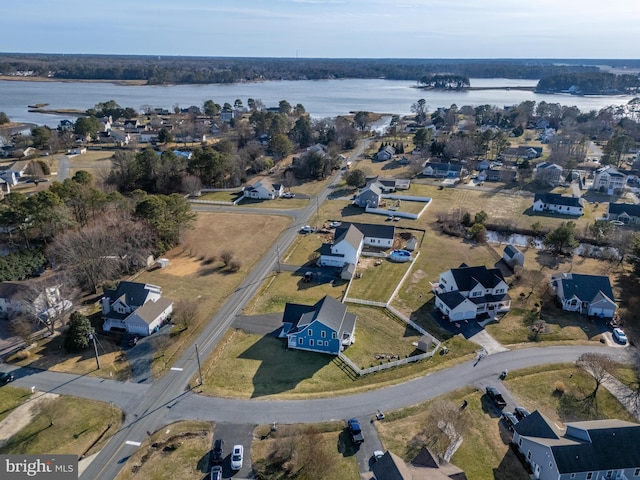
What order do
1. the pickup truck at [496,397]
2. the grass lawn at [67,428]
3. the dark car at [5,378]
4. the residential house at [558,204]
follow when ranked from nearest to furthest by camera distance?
the grass lawn at [67,428] < the pickup truck at [496,397] < the dark car at [5,378] < the residential house at [558,204]

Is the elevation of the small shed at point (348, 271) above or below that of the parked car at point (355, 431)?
above

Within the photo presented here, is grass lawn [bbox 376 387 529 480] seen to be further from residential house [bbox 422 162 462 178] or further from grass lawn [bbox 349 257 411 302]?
residential house [bbox 422 162 462 178]

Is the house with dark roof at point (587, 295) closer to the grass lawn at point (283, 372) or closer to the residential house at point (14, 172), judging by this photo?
the grass lawn at point (283, 372)

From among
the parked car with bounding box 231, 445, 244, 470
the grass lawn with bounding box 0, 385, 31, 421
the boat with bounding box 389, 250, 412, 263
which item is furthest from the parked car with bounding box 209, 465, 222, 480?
the boat with bounding box 389, 250, 412, 263

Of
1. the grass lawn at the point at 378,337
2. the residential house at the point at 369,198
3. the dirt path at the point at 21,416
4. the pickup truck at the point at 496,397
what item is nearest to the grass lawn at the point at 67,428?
the dirt path at the point at 21,416

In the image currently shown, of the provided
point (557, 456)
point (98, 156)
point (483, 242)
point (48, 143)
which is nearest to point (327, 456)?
point (557, 456)

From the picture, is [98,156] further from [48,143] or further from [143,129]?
[143,129]
